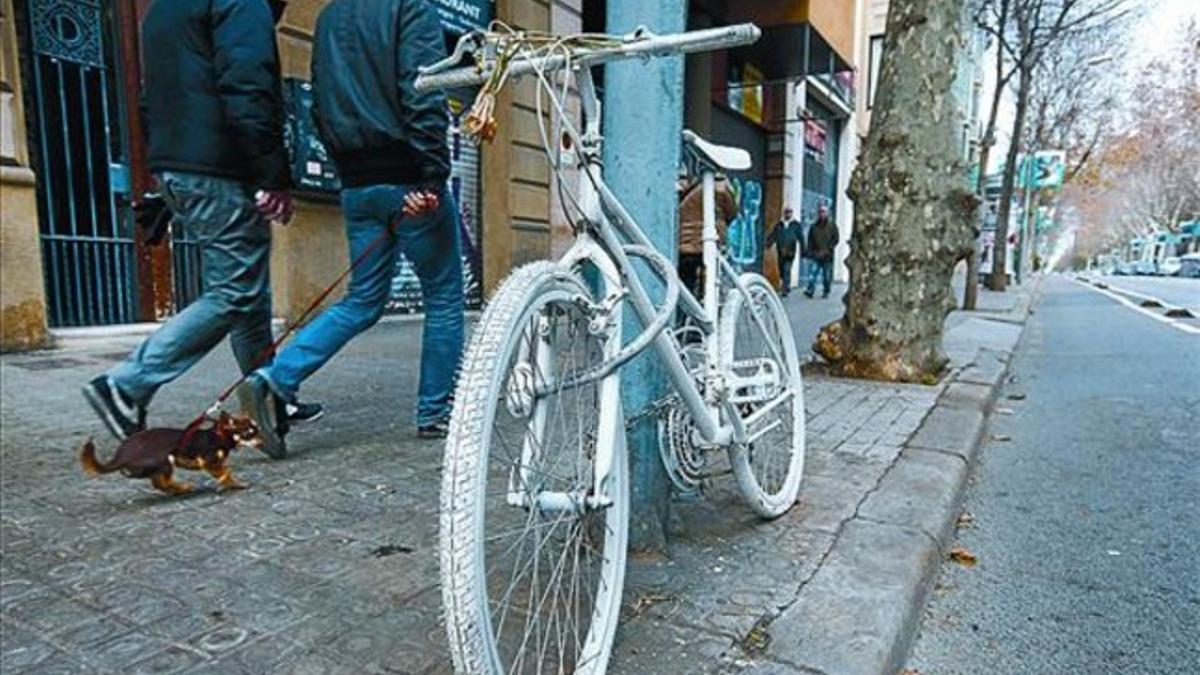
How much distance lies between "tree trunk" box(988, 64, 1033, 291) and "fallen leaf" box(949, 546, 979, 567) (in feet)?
49.6

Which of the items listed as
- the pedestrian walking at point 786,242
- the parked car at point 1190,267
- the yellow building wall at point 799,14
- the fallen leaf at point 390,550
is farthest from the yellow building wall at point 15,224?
the parked car at point 1190,267

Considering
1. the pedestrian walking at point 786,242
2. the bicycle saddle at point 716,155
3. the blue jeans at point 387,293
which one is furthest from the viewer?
the pedestrian walking at point 786,242

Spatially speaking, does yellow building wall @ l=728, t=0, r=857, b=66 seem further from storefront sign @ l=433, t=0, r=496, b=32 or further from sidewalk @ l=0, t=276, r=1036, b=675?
sidewalk @ l=0, t=276, r=1036, b=675

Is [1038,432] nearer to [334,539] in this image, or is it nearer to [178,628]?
[334,539]

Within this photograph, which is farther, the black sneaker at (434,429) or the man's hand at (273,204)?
the black sneaker at (434,429)

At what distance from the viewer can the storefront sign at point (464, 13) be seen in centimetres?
863

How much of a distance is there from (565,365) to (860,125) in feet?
81.5

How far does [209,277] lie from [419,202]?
863 mm

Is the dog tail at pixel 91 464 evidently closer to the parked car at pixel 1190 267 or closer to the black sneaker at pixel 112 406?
the black sneaker at pixel 112 406

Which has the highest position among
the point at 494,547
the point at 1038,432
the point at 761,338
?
the point at 761,338

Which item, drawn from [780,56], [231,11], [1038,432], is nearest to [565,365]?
[231,11]

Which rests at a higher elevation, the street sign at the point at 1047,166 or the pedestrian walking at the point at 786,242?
the street sign at the point at 1047,166

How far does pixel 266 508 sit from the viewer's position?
2.70m

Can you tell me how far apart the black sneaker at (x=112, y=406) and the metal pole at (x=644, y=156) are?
73.7 inches
